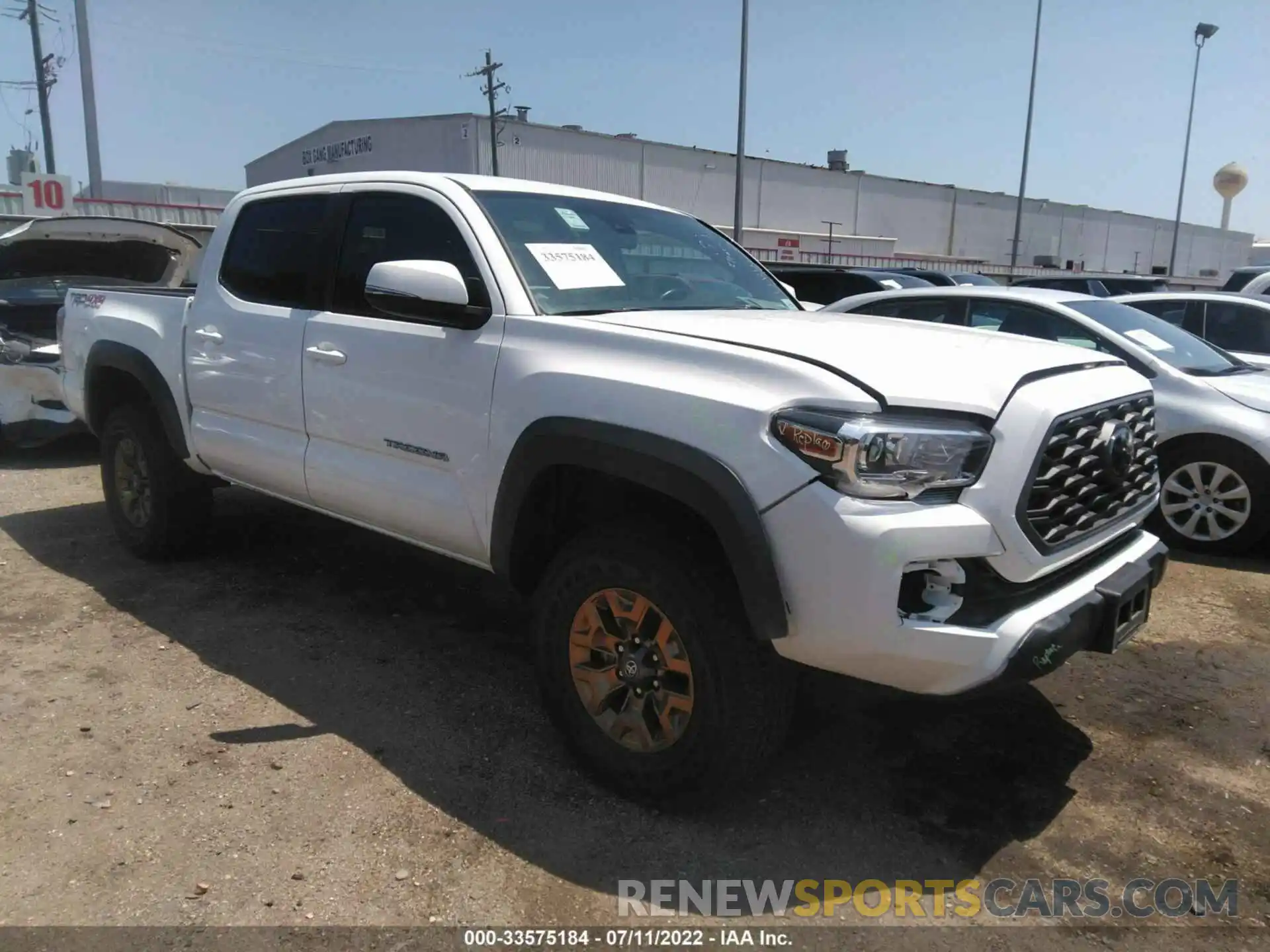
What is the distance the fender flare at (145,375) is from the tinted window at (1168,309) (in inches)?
271

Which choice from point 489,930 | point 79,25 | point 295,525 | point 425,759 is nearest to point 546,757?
point 425,759

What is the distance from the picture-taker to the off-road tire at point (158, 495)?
16.1 feet

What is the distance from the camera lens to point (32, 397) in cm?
752

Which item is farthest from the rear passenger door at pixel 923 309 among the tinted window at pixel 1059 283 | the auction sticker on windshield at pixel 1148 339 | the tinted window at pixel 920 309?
the tinted window at pixel 1059 283

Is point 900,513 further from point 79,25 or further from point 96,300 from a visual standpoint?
point 79,25

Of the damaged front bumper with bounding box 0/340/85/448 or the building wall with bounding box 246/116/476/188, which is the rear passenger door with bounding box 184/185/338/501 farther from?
the building wall with bounding box 246/116/476/188

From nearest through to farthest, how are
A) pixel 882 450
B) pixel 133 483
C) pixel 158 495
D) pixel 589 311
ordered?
pixel 882 450 < pixel 589 311 < pixel 158 495 < pixel 133 483

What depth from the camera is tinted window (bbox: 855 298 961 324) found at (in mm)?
6594

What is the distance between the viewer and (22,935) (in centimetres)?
238

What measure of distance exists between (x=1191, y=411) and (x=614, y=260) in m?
3.93

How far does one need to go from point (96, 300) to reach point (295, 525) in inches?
67.7

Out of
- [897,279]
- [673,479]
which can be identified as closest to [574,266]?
[673,479]

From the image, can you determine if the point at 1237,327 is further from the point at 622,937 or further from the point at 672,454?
the point at 622,937

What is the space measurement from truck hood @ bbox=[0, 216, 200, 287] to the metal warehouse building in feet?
97.6
